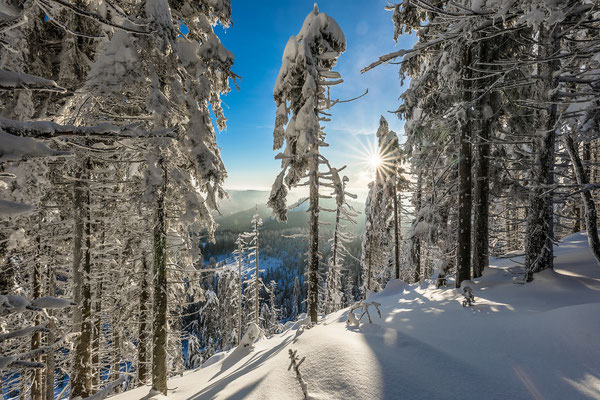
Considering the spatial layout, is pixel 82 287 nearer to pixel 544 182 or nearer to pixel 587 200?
pixel 587 200

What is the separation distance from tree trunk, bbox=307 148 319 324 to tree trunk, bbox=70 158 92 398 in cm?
682

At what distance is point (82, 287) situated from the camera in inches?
276

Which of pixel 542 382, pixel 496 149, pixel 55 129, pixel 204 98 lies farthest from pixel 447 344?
pixel 496 149

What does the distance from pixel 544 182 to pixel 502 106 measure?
3705 millimetres

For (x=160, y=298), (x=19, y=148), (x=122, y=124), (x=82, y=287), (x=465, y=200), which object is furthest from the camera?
(x=465, y=200)

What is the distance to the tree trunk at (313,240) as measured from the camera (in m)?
9.76

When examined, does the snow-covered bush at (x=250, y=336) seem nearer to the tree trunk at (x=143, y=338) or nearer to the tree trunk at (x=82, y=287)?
the tree trunk at (x=143, y=338)

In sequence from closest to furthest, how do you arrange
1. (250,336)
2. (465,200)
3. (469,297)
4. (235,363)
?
(469,297)
(235,363)
(465,200)
(250,336)

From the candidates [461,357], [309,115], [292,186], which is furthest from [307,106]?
[461,357]

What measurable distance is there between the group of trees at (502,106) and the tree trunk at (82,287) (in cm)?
876

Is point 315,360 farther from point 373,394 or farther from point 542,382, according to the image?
point 542,382

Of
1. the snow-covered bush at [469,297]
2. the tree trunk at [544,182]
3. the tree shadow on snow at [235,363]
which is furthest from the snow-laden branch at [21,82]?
the tree trunk at [544,182]

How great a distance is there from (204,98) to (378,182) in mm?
16635

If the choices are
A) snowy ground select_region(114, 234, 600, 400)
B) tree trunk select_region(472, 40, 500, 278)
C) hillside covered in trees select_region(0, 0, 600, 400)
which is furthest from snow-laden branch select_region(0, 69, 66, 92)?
tree trunk select_region(472, 40, 500, 278)
